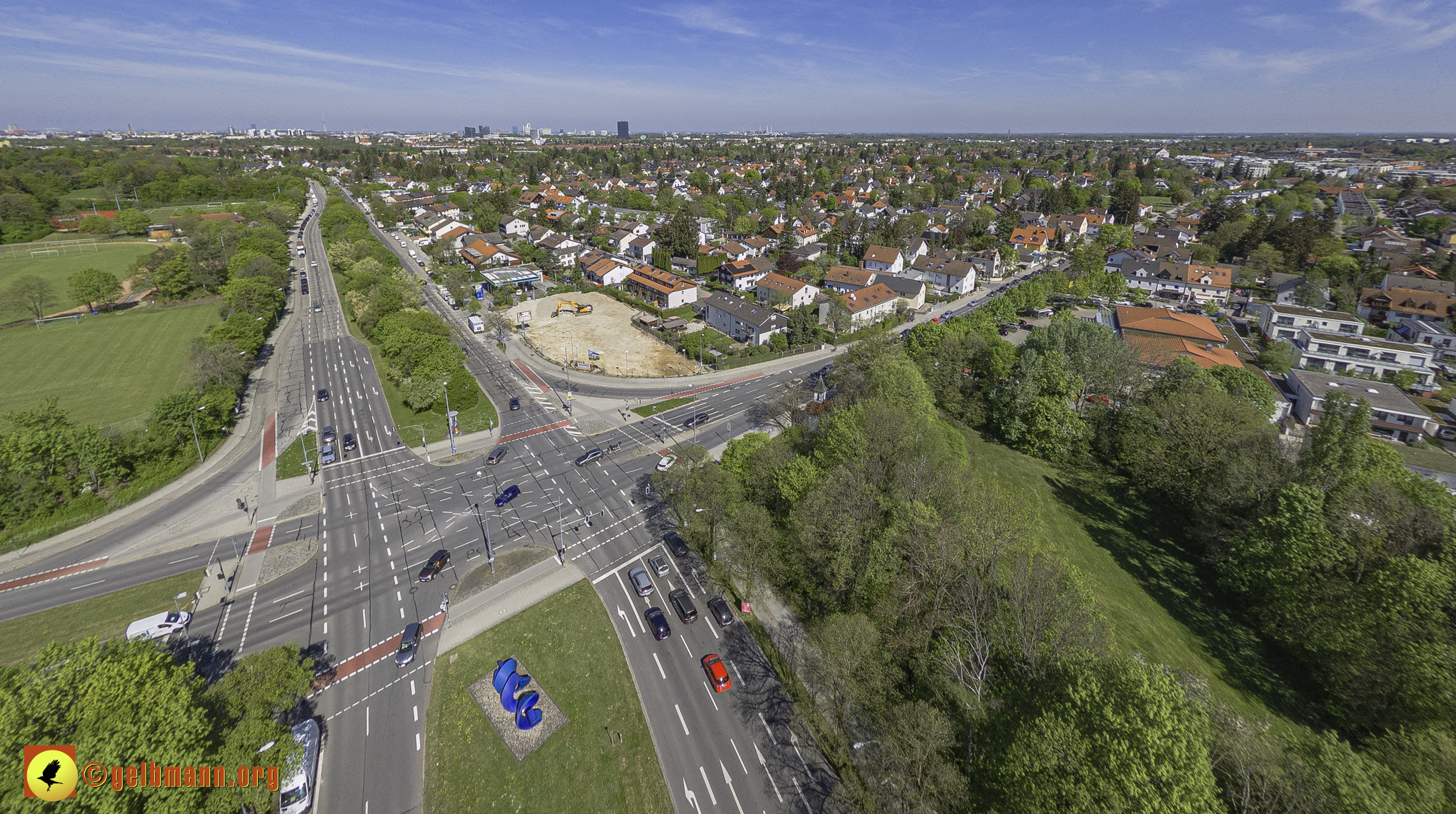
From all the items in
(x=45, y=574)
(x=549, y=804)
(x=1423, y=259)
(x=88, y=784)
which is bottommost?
(x=549, y=804)

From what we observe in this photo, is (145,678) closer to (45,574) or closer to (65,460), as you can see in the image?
(45,574)

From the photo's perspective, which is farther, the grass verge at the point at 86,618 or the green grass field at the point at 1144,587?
the green grass field at the point at 1144,587

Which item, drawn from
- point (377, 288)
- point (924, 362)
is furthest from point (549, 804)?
point (377, 288)

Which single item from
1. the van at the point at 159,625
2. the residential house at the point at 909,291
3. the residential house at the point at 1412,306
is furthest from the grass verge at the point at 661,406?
the residential house at the point at 1412,306

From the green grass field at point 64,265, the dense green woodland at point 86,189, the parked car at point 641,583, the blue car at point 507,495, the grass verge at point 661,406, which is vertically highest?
the dense green woodland at point 86,189

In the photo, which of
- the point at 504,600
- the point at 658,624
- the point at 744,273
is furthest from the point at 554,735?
the point at 744,273

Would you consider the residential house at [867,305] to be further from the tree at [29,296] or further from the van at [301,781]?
the tree at [29,296]
